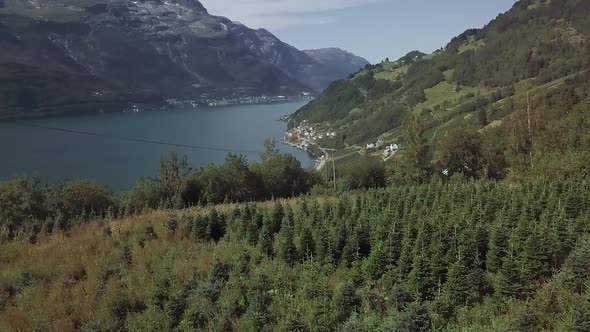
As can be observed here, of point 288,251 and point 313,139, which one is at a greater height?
point 288,251

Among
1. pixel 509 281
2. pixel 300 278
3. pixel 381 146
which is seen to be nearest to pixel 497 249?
pixel 509 281

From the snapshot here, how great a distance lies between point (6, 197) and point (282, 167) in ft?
74.1

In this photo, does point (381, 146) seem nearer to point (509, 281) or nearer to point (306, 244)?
point (306, 244)

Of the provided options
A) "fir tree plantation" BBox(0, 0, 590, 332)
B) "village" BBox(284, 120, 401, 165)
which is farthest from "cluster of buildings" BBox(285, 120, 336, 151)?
"fir tree plantation" BBox(0, 0, 590, 332)

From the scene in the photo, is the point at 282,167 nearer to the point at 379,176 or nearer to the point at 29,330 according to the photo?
the point at 379,176

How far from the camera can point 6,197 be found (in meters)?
34.8

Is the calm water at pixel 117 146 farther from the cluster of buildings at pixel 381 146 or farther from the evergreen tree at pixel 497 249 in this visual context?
the evergreen tree at pixel 497 249

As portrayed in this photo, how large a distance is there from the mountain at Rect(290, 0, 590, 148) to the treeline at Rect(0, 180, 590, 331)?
84.5m

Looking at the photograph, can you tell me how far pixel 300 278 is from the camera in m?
8.41

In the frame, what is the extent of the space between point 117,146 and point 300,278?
120 metres

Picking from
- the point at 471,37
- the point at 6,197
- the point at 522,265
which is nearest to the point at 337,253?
the point at 522,265

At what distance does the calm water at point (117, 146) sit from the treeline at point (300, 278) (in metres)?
74.6

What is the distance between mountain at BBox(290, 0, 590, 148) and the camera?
111000mm

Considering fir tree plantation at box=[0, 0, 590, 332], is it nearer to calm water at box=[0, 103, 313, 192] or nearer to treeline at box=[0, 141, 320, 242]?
treeline at box=[0, 141, 320, 242]
